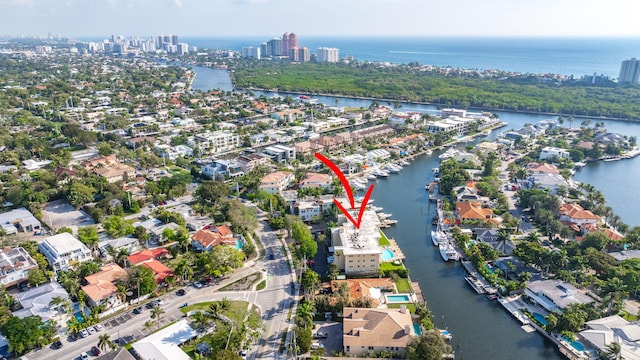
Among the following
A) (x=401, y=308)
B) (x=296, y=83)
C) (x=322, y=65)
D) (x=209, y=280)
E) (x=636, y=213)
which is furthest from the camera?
(x=322, y=65)

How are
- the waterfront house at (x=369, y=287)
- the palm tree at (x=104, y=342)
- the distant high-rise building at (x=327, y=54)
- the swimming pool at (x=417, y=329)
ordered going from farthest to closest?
the distant high-rise building at (x=327, y=54) < the waterfront house at (x=369, y=287) < the swimming pool at (x=417, y=329) < the palm tree at (x=104, y=342)

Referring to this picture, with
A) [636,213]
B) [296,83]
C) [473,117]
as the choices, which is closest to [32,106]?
[296,83]

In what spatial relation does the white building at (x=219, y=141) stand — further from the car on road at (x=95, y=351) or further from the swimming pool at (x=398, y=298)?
the car on road at (x=95, y=351)

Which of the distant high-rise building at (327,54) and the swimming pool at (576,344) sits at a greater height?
the distant high-rise building at (327,54)

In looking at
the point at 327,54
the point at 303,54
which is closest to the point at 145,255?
the point at 327,54

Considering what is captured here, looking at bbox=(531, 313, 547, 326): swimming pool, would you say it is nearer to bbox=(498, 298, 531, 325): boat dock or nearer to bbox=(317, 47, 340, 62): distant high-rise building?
bbox=(498, 298, 531, 325): boat dock

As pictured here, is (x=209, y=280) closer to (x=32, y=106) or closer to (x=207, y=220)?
(x=207, y=220)

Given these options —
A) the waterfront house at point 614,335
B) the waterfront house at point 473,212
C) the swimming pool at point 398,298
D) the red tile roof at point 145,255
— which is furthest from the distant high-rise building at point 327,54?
the waterfront house at point 614,335

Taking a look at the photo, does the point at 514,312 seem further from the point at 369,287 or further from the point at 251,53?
the point at 251,53
